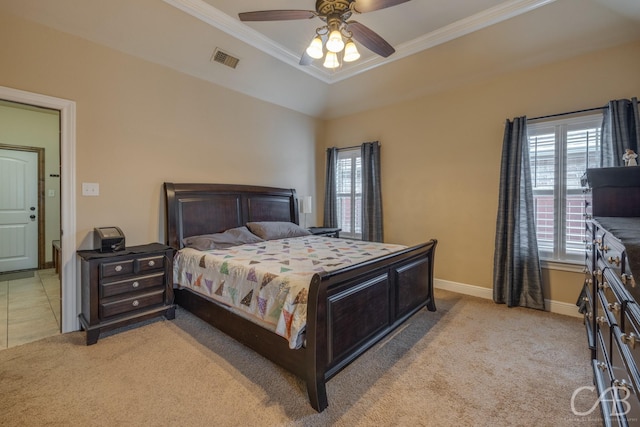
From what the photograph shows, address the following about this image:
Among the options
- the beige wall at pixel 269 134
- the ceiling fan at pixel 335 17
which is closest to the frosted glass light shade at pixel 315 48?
the ceiling fan at pixel 335 17

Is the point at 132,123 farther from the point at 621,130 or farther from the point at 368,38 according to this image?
the point at 621,130

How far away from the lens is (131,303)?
2.78 m

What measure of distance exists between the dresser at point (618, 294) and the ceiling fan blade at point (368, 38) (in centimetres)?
185

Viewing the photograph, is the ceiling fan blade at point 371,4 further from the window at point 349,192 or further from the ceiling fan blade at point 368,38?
the window at point 349,192

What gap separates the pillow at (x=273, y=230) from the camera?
3.90m

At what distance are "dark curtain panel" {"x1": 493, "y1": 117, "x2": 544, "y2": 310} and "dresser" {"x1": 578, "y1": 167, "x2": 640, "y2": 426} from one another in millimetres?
1238

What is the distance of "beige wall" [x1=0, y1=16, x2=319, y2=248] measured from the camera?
2662mm

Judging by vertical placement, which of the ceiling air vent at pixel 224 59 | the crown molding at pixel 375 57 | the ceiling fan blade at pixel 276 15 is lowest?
the ceiling fan blade at pixel 276 15

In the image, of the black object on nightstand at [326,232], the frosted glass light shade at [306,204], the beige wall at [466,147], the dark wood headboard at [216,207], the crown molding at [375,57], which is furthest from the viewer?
the frosted glass light shade at [306,204]

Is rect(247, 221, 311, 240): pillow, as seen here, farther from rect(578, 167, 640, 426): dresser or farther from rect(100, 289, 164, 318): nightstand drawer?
rect(578, 167, 640, 426): dresser

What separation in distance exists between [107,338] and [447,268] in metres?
4.06

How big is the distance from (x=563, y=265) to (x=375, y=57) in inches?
135

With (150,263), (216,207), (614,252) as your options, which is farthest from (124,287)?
(614,252)

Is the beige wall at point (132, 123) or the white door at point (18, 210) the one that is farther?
the white door at point (18, 210)
